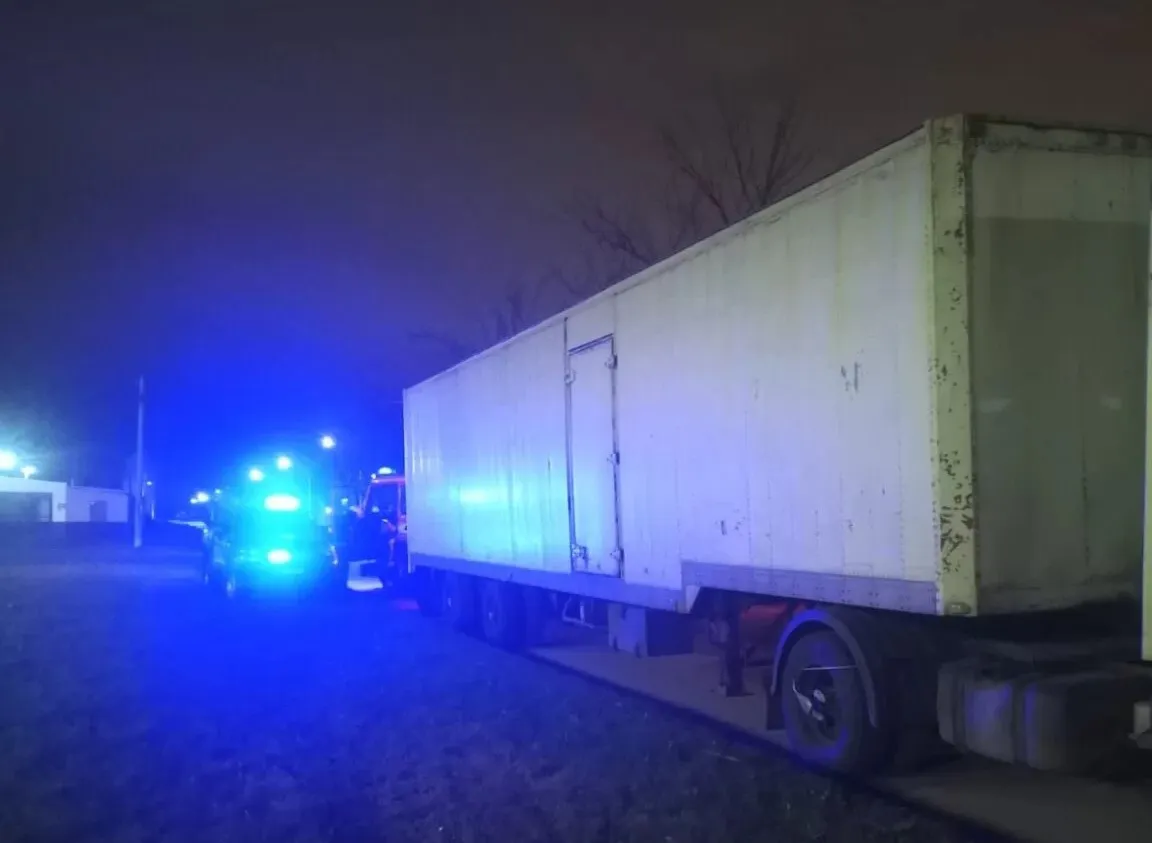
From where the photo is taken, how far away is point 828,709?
758cm

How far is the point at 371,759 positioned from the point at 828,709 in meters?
3.30

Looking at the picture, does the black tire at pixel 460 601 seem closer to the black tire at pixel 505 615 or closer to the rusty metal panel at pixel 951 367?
the black tire at pixel 505 615

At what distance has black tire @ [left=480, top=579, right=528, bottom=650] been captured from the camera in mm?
14742

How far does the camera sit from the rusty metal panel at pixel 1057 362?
6238mm

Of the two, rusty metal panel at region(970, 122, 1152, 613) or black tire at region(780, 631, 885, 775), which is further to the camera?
black tire at region(780, 631, 885, 775)

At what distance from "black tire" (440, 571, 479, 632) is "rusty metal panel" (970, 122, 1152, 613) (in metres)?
10.9

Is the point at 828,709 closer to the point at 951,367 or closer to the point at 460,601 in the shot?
the point at 951,367

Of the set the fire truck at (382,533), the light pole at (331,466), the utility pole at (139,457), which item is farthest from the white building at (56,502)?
the fire truck at (382,533)

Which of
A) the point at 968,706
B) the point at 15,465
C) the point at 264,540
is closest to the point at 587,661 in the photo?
the point at 968,706

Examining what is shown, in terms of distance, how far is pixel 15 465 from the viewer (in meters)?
93.2

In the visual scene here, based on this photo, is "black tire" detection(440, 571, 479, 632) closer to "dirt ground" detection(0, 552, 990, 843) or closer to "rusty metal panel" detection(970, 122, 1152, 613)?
"dirt ground" detection(0, 552, 990, 843)

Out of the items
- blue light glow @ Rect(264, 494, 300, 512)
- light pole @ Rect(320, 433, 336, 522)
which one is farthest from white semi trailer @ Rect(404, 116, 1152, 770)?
light pole @ Rect(320, 433, 336, 522)

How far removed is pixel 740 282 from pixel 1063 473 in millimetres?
2862

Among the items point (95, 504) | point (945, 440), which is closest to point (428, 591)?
point (945, 440)
